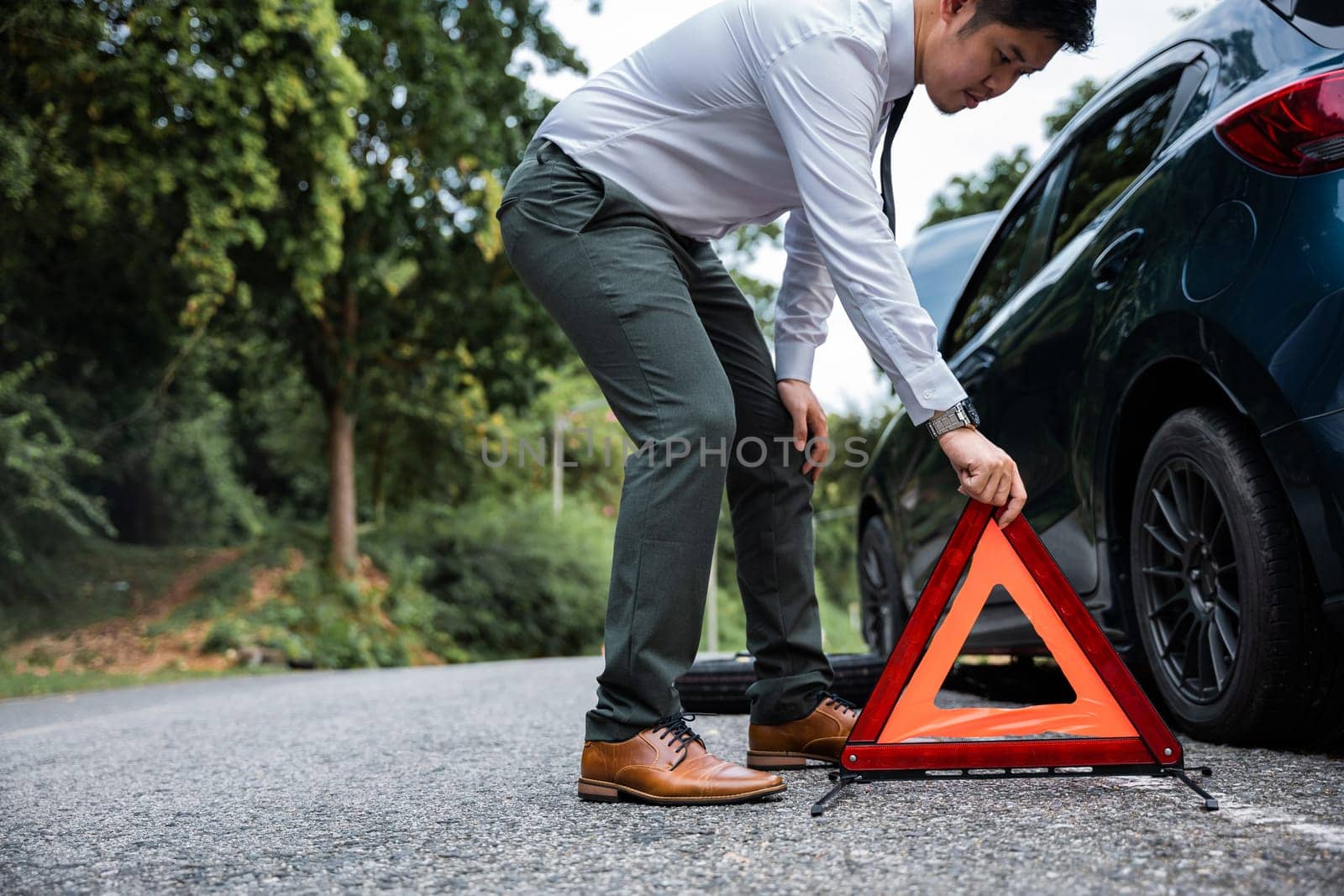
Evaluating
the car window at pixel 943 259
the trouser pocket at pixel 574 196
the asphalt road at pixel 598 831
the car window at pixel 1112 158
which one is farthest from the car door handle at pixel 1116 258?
the car window at pixel 943 259

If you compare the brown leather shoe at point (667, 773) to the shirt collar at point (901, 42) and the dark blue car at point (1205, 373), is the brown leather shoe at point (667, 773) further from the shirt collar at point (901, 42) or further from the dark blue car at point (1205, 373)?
the shirt collar at point (901, 42)

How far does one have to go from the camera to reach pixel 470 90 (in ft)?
51.4

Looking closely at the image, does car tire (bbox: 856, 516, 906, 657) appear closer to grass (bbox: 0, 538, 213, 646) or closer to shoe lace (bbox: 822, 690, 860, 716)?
shoe lace (bbox: 822, 690, 860, 716)

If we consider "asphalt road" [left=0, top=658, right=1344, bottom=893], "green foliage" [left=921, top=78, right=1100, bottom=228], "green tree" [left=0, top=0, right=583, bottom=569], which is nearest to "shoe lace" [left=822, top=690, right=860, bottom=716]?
"asphalt road" [left=0, top=658, right=1344, bottom=893]

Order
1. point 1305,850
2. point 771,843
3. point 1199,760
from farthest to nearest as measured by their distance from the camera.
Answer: point 1199,760
point 771,843
point 1305,850

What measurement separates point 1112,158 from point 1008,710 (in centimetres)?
164

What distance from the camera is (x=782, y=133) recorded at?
2.55 metres

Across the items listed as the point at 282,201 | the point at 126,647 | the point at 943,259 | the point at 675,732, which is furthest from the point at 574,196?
the point at 126,647

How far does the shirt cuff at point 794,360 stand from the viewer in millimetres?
3100

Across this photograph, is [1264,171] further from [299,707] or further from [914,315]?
[299,707]

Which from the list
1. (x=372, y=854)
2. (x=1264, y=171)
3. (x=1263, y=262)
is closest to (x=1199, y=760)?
(x=1263, y=262)

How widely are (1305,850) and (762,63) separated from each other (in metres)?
1.66

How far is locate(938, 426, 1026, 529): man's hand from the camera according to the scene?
2328 millimetres

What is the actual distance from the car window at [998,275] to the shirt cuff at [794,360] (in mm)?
1133
